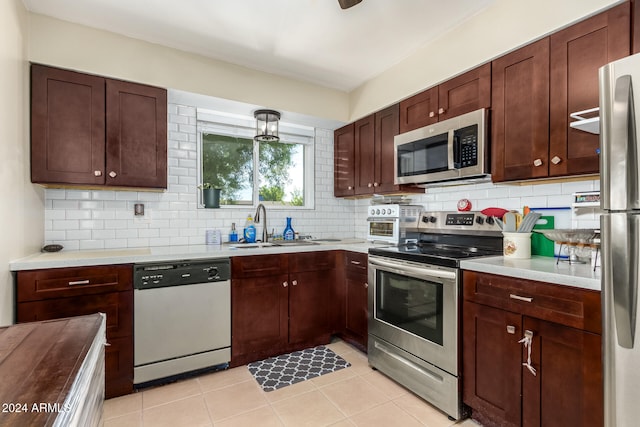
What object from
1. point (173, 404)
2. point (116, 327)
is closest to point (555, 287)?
point (173, 404)

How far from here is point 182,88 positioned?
2625 millimetres

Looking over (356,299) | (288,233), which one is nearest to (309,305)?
(356,299)

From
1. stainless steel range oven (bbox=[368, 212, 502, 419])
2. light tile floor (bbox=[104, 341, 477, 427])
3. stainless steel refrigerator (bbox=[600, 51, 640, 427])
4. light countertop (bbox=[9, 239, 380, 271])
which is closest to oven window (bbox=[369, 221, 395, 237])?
stainless steel range oven (bbox=[368, 212, 502, 419])

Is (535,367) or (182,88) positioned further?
(182,88)

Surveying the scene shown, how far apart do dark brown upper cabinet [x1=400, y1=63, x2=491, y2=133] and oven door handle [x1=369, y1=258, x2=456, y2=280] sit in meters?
1.17

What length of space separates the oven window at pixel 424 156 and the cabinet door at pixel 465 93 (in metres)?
0.20

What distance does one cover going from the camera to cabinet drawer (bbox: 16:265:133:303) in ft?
6.32

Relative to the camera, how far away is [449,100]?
95.9 inches

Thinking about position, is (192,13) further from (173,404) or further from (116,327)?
(173,404)

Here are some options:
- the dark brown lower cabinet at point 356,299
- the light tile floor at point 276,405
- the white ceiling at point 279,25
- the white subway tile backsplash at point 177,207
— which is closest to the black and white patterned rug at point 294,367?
the light tile floor at point 276,405

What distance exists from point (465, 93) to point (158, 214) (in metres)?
2.69

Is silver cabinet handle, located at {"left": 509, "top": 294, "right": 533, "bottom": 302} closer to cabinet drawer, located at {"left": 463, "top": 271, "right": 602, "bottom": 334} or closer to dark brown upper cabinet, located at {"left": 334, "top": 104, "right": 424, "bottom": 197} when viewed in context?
cabinet drawer, located at {"left": 463, "top": 271, "right": 602, "bottom": 334}

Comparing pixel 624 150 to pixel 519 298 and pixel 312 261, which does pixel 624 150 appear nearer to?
pixel 519 298

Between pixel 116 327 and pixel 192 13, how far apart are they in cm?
218
